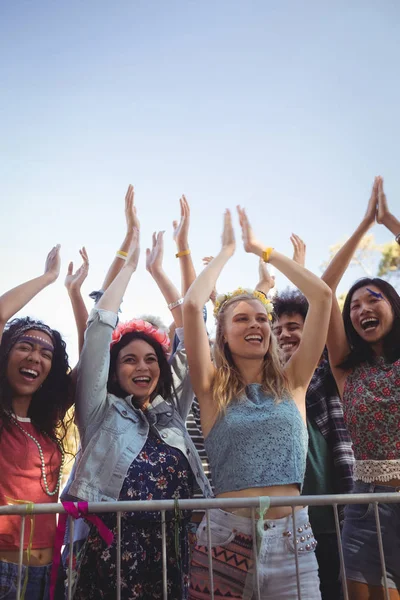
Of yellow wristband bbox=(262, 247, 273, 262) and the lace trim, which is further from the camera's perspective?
yellow wristband bbox=(262, 247, 273, 262)

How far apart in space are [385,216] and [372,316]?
0.93m

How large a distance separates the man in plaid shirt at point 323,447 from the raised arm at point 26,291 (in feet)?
5.31

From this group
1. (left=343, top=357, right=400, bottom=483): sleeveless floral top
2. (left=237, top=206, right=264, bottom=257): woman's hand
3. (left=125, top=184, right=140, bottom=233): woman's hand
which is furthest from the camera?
(left=125, top=184, right=140, bottom=233): woman's hand

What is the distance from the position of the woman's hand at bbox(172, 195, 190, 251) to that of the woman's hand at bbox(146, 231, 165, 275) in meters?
0.15

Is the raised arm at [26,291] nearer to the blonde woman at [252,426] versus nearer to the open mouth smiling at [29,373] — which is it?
the open mouth smiling at [29,373]

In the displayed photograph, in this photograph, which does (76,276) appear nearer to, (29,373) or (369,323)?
(29,373)

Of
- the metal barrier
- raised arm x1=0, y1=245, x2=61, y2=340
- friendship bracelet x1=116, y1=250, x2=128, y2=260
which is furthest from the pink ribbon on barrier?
friendship bracelet x1=116, y1=250, x2=128, y2=260

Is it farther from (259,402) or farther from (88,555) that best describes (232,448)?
(88,555)

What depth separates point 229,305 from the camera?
3295 mm

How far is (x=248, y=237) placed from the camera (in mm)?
3785

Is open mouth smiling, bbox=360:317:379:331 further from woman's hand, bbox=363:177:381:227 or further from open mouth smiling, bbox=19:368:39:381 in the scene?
open mouth smiling, bbox=19:368:39:381

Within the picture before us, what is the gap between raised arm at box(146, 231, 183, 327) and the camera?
3.81m

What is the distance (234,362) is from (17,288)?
135cm

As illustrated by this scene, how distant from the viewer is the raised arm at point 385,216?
3.88m
